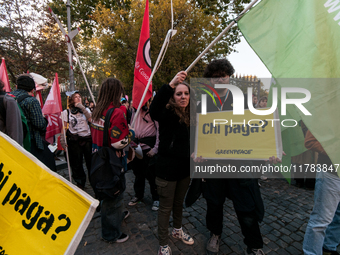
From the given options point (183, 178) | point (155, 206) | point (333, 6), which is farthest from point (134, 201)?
point (333, 6)

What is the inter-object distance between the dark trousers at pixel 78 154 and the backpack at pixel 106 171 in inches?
72.2

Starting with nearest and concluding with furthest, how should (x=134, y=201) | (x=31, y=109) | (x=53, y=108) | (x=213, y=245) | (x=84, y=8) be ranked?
(x=213, y=245), (x=31, y=109), (x=134, y=201), (x=53, y=108), (x=84, y=8)

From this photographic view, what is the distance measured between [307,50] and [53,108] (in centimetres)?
401

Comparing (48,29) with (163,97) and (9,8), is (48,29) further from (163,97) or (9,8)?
(163,97)

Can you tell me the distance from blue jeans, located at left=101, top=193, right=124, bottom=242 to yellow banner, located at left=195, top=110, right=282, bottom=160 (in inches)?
47.1

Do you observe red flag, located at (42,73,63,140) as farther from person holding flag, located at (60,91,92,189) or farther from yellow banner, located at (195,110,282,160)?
yellow banner, located at (195,110,282,160)

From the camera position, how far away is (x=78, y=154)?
4023 mm

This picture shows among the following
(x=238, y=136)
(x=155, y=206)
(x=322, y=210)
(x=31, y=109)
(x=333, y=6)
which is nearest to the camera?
(x=333, y=6)

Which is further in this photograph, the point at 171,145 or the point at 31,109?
the point at 31,109

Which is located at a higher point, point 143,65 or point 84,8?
point 84,8

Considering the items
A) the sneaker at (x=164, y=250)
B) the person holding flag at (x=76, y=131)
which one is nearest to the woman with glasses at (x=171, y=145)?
the sneaker at (x=164, y=250)

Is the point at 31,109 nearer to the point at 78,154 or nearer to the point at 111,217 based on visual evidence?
the point at 78,154

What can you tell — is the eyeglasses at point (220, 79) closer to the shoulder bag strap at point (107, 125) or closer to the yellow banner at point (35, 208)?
the shoulder bag strap at point (107, 125)

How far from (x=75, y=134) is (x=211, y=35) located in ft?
40.1
